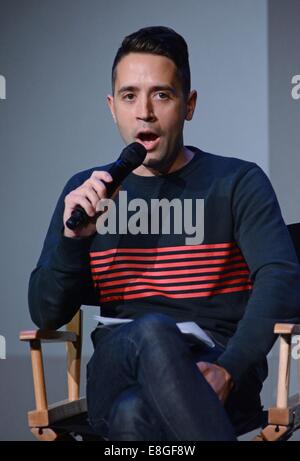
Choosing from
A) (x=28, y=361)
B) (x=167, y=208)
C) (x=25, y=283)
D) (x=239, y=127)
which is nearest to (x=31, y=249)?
(x=25, y=283)

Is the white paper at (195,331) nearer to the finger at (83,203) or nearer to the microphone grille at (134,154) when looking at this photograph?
the finger at (83,203)

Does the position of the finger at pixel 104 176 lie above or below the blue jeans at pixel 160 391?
above

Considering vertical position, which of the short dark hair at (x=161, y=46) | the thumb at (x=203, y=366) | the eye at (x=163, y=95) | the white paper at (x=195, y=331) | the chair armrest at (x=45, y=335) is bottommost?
the thumb at (x=203, y=366)

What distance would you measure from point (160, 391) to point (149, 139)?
682 millimetres

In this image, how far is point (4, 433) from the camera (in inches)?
113

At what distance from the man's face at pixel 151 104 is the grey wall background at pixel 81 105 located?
736mm

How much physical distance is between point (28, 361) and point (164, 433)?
142 cm

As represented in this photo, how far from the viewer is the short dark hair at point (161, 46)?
196 cm

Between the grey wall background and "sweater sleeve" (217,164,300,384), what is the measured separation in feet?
2.47

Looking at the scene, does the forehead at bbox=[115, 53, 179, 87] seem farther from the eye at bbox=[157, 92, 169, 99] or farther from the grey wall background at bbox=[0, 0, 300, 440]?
the grey wall background at bbox=[0, 0, 300, 440]

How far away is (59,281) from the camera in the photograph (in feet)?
6.16

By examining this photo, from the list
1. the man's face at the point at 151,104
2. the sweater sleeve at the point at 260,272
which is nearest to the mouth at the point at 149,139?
the man's face at the point at 151,104

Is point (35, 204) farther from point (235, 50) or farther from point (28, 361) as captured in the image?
point (235, 50)

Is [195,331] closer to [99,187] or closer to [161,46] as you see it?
[99,187]
